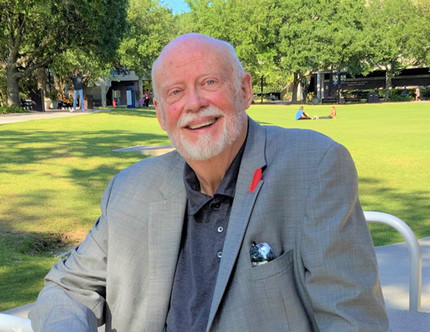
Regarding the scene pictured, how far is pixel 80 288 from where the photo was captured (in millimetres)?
2078

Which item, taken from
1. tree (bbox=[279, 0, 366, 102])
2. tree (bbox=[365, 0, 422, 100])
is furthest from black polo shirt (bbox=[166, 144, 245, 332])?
tree (bbox=[365, 0, 422, 100])

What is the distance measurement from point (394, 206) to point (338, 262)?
6.28 meters

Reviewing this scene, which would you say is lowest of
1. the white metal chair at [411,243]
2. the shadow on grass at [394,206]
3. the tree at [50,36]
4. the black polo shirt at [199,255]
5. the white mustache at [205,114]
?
the shadow on grass at [394,206]

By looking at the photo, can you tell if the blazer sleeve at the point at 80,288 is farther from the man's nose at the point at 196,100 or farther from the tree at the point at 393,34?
the tree at the point at 393,34

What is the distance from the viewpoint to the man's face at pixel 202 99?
199 cm

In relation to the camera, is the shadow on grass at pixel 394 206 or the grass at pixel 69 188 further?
the shadow on grass at pixel 394 206

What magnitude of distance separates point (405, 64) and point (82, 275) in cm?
6608

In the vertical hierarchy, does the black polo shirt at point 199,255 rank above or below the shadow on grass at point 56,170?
above

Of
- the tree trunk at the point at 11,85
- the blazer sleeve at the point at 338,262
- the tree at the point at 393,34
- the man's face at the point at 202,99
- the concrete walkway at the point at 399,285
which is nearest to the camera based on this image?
the blazer sleeve at the point at 338,262

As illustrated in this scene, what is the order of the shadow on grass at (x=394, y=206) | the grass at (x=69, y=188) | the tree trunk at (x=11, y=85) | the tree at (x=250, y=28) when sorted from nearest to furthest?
the grass at (x=69, y=188), the shadow on grass at (x=394, y=206), the tree trunk at (x=11, y=85), the tree at (x=250, y=28)

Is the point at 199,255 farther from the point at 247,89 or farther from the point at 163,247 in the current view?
the point at 247,89

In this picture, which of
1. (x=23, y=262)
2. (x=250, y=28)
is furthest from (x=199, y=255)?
(x=250, y=28)

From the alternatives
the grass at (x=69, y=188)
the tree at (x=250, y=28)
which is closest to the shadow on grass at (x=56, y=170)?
the grass at (x=69, y=188)

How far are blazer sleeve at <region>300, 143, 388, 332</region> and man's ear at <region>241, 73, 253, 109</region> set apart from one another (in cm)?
50
